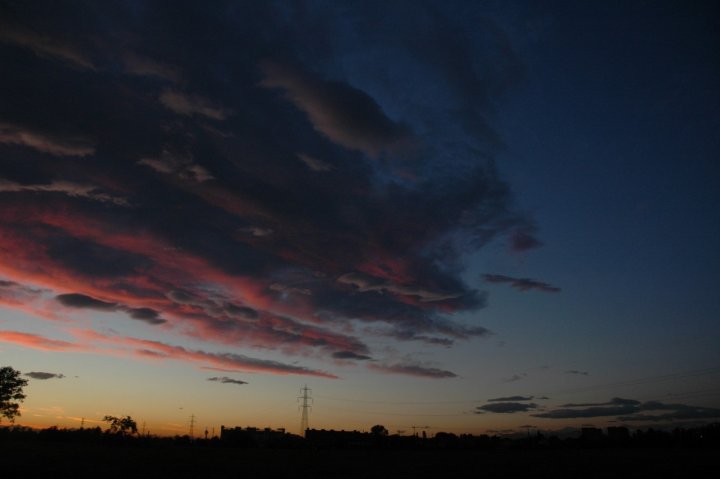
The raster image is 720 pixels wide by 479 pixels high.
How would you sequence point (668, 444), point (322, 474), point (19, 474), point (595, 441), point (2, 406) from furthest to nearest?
point (595, 441) < point (668, 444) < point (2, 406) < point (322, 474) < point (19, 474)

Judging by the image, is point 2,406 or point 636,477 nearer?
point 636,477

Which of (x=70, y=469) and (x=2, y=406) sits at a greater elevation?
(x=2, y=406)

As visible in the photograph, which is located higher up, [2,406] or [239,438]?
[2,406]

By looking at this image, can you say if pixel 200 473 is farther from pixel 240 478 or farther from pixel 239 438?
pixel 239 438

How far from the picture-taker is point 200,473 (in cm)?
6219

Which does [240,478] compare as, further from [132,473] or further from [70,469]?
[70,469]

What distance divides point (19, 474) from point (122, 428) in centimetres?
16968

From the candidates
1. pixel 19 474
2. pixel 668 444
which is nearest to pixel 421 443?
pixel 668 444

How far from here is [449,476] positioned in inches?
2435

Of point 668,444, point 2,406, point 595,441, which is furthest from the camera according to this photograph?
point 595,441

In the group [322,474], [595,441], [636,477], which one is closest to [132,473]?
[322,474]

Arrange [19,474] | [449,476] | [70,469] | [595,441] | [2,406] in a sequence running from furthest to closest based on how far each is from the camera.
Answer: [595,441] → [2,406] → [449,476] → [70,469] → [19,474]

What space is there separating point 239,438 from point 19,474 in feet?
530

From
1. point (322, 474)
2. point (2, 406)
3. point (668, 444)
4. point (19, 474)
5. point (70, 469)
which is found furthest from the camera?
point (668, 444)
